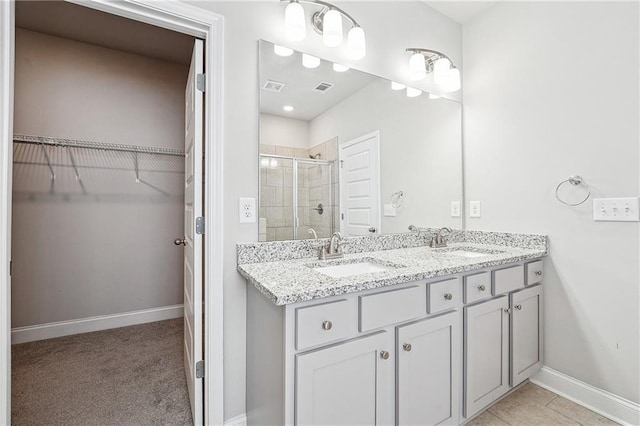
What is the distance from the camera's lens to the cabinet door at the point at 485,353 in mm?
1487

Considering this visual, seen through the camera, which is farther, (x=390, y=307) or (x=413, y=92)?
(x=413, y=92)

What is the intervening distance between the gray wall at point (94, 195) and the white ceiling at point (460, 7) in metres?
2.55

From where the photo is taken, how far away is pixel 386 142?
2.08m

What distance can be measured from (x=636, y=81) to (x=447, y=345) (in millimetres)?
1682

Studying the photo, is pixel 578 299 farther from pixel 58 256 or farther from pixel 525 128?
pixel 58 256

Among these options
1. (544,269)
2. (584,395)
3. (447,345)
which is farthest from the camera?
(544,269)

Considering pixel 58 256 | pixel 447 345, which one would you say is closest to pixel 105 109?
pixel 58 256

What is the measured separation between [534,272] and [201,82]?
2.21 metres

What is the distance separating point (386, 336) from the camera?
Answer: 1.21 m

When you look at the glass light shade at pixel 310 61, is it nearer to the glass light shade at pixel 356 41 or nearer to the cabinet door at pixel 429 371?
the glass light shade at pixel 356 41

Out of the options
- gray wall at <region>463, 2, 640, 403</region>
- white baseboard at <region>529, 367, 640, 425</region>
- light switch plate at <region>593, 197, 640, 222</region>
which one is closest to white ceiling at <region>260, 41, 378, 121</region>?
gray wall at <region>463, 2, 640, 403</region>

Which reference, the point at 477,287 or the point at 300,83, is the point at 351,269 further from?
the point at 300,83

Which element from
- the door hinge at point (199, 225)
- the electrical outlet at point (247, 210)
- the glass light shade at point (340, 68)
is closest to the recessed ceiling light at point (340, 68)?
the glass light shade at point (340, 68)

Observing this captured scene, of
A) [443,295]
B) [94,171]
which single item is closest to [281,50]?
[443,295]
